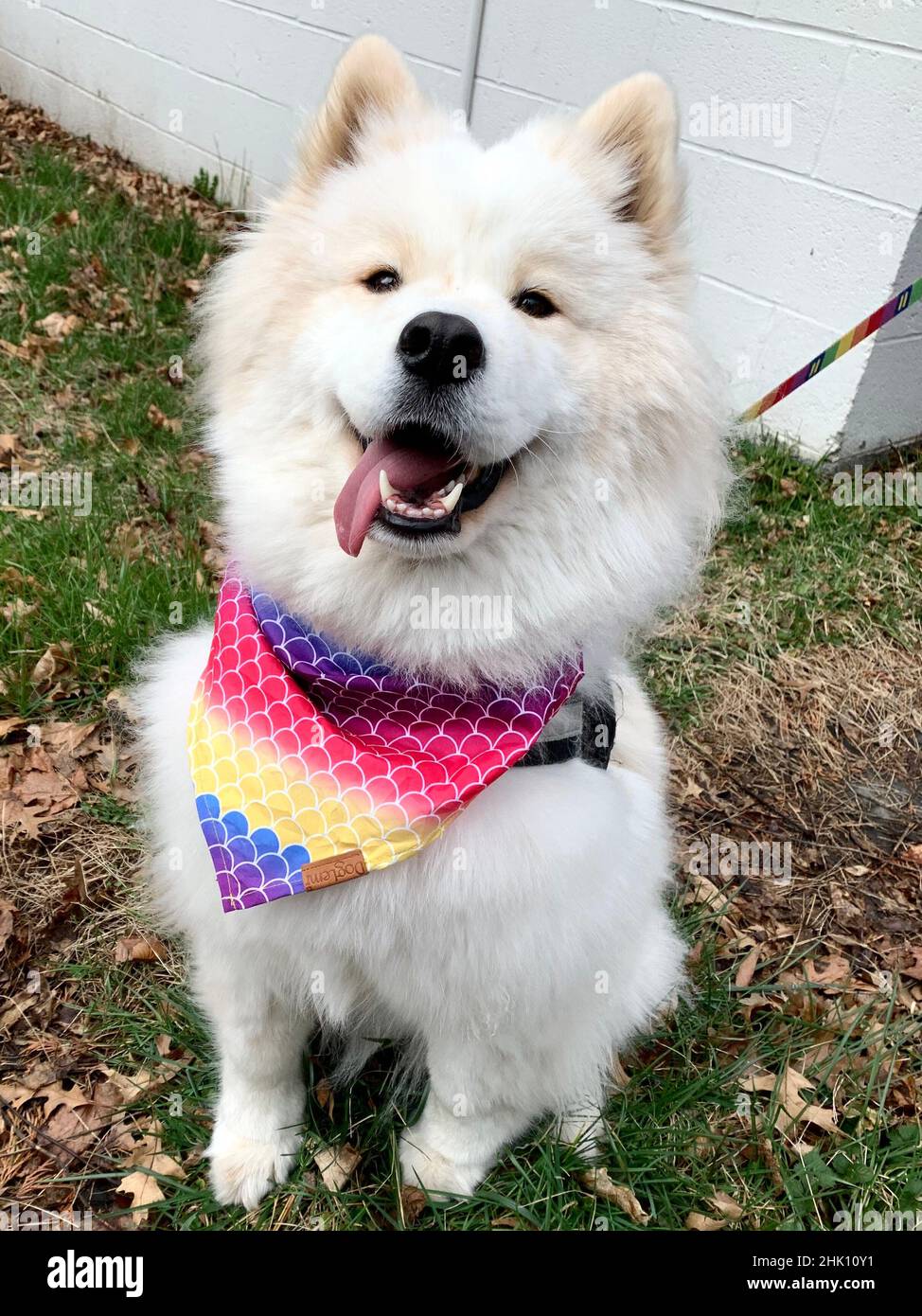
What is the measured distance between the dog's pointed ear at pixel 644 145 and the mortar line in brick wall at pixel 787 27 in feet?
7.93

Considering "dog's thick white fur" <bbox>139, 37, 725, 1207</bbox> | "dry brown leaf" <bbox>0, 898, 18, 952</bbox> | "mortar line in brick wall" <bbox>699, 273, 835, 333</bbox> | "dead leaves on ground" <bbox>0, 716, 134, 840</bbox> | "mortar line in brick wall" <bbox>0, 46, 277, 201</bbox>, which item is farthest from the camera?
"mortar line in brick wall" <bbox>0, 46, 277, 201</bbox>

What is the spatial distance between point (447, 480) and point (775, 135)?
322cm

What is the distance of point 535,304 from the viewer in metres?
1.66

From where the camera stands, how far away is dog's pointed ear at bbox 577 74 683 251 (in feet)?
5.74

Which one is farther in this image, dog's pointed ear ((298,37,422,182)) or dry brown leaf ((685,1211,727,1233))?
dry brown leaf ((685,1211,727,1233))

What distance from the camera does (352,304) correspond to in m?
1.63

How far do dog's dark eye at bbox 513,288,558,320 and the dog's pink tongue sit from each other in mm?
320

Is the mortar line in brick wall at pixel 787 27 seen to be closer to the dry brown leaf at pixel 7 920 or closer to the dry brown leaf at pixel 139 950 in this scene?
the dry brown leaf at pixel 139 950

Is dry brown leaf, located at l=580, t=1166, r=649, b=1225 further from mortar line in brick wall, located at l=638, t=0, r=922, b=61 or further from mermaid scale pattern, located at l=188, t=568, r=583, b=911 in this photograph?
mortar line in brick wall, located at l=638, t=0, r=922, b=61

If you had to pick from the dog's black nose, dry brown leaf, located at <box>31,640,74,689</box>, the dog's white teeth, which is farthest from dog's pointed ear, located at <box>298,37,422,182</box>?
dry brown leaf, located at <box>31,640,74,689</box>

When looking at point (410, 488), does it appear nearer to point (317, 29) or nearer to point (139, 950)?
point (139, 950)

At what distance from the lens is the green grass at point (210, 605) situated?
1988 millimetres

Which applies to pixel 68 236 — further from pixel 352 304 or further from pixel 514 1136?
pixel 514 1136

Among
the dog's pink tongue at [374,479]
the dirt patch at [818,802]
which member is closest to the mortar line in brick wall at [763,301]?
the dirt patch at [818,802]
